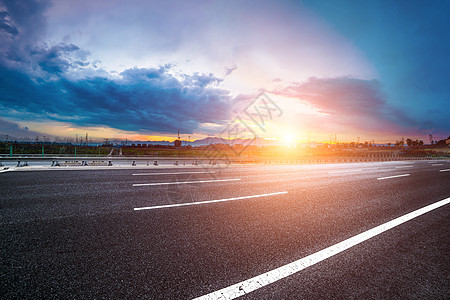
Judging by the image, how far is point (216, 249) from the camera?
2.91 m

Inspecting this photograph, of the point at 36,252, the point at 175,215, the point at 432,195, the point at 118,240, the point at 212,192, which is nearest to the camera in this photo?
the point at 36,252

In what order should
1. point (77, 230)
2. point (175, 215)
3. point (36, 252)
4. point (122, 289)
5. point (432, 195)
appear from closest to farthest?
point (122, 289) < point (36, 252) < point (77, 230) < point (175, 215) < point (432, 195)

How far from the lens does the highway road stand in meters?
2.10

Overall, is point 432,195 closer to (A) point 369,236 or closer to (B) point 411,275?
(A) point 369,236

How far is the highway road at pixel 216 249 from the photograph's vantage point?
2096mm

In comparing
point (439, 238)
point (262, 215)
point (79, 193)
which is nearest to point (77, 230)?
point (79, 193)

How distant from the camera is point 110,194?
19.3 feet

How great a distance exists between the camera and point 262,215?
4500 millimetres

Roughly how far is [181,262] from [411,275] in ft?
9.49

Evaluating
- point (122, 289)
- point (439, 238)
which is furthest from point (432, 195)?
point (122, 289)

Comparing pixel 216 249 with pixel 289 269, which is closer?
pixel 289 269

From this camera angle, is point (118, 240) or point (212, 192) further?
point (212, 192)

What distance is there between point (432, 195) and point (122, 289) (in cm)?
1012

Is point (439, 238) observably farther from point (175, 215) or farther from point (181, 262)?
point (175, 215)
